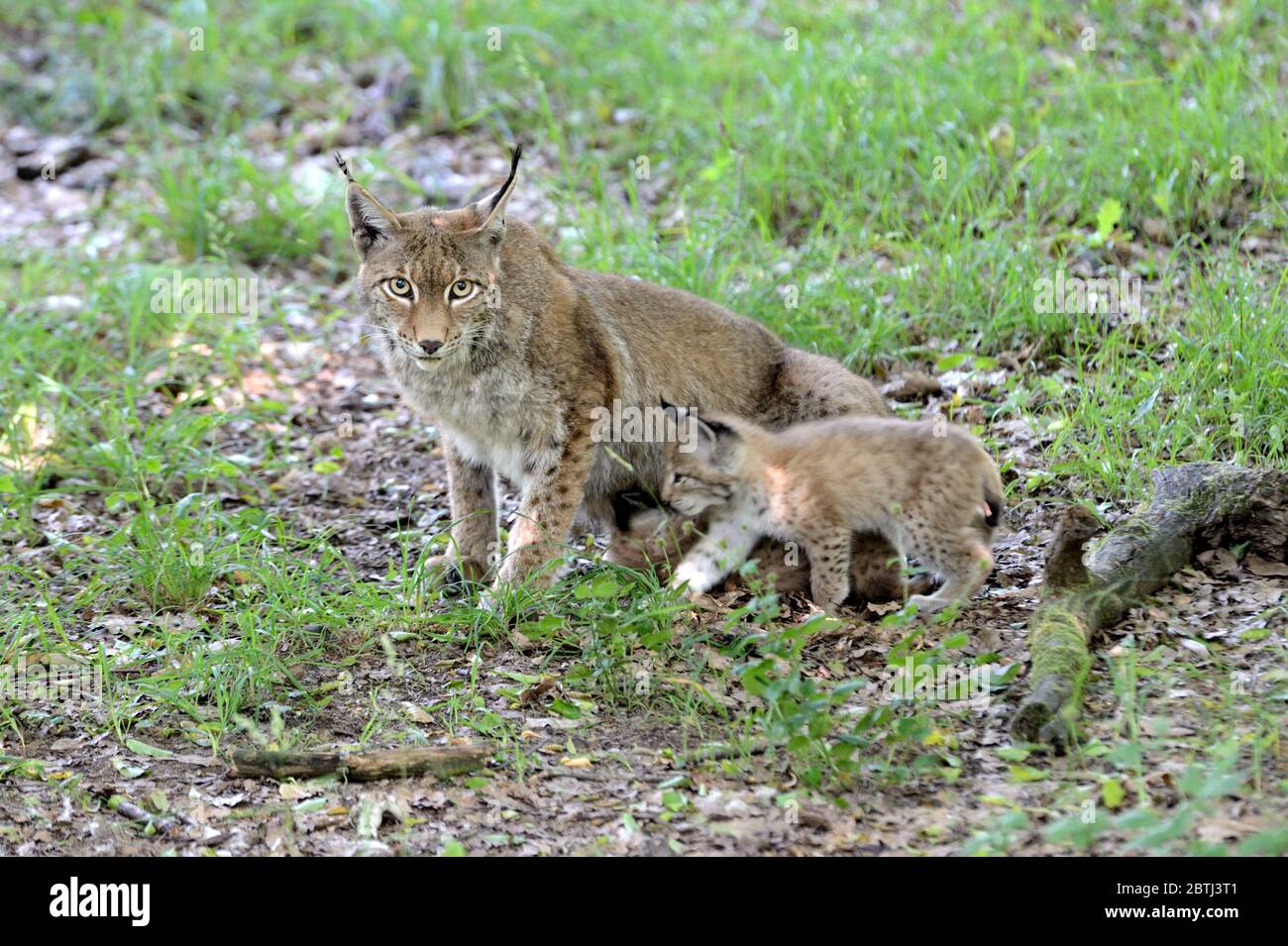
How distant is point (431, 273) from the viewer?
18.5 ft

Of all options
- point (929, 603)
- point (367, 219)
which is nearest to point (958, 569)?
point (929, 603)

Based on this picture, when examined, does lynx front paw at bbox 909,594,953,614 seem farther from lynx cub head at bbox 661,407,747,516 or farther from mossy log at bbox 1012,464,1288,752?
lynx cub head at bbox 661,407,747,516

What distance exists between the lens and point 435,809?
169 inches

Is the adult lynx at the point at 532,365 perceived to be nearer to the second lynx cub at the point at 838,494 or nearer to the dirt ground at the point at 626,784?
the second lynx cub at the point at 838,494

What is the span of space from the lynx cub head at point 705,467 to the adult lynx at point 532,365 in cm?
20

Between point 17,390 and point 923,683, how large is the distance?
5.28 m

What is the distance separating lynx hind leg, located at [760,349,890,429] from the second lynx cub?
0.54 m

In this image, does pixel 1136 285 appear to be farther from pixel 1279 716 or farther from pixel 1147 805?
pixel 1147 805

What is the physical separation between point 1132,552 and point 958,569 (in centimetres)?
63

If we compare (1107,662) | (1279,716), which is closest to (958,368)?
(1107,662)

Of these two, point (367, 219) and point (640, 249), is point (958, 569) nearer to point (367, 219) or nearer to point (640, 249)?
point (367, 219)

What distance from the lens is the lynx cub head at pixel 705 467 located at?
17.7 ft

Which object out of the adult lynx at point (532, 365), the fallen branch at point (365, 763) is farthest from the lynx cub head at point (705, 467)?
the fallen branch at point (365, 763)

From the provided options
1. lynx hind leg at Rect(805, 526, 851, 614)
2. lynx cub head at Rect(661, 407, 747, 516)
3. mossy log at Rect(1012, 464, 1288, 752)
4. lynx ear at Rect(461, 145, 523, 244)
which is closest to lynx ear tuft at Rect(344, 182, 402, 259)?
lynx ear at Rect(461, 145, 523, 244)
